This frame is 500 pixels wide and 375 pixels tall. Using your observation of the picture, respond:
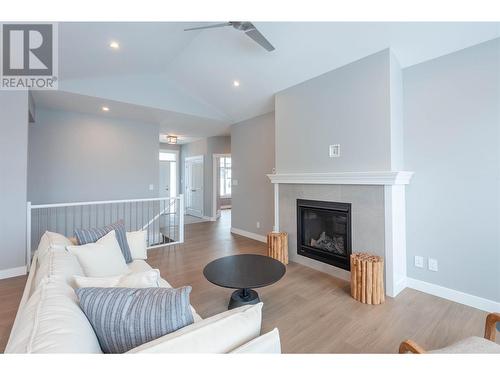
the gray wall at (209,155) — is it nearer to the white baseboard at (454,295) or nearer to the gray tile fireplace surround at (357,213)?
the gray tile fireplace surround at (357,213)

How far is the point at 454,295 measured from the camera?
8.00 ft

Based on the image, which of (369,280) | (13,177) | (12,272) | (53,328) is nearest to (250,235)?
(369,280)

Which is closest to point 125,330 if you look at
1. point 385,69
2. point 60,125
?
point 385,69

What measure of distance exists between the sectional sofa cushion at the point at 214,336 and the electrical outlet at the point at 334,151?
2.61 metres

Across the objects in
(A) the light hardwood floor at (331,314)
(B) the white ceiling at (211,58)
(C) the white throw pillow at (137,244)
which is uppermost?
(B) the white ceiling at (211,58)

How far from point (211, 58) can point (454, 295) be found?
4468mm

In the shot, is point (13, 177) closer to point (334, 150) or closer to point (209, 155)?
point (334, 150)

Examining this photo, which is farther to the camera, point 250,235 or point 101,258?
point 250,235

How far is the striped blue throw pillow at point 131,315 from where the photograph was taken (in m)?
0.89

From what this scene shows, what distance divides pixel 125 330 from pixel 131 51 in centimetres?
364

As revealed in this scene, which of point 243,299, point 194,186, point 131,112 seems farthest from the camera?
point 194,186

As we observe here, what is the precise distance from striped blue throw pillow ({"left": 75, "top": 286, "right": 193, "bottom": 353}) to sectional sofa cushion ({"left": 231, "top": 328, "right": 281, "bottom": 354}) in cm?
27

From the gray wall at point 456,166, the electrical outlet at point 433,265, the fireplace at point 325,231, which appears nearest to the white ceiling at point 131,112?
the fireplace at point 325,231

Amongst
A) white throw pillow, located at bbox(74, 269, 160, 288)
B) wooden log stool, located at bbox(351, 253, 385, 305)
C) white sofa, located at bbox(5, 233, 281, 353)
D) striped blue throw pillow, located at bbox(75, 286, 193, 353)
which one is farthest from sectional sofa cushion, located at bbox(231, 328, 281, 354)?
wooden log stool, located at bbox(351, 253, 385, 305)
